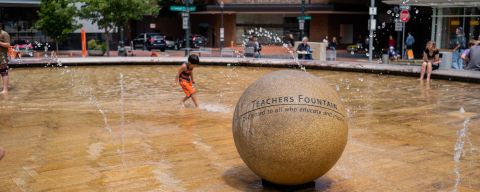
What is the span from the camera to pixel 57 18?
123ft

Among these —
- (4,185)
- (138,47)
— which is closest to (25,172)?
(4,185)

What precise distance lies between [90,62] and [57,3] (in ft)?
A: 43.7

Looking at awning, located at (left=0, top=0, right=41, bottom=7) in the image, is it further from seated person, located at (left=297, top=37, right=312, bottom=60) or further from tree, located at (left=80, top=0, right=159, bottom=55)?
seated person, located at (left=297, top=37, right=312, bottom=60)

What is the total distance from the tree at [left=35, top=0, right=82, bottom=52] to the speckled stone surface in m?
33.2

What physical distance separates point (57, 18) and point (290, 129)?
34922 mm

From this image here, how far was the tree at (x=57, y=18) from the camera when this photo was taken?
36938mm

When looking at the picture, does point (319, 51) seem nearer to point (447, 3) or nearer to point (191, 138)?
point (447, 3)

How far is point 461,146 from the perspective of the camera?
8.71 m

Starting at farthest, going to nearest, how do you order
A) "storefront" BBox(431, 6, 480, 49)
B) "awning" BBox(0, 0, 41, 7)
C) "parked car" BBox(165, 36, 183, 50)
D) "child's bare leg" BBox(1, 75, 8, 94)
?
"parked car" BBox(165, 36, 183, 50) → "awning" BBox(0, 0, 41, 7) → "storefront" BBox(431, 6, 480, 49) → "child's bare leg" BBox(1, 75, 8, 94)

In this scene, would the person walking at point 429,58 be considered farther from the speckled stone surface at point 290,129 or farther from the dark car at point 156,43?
the dark car at point 156,43

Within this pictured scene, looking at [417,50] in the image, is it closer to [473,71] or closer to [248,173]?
[473,71]

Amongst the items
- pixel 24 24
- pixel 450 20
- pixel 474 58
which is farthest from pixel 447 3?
pixel 24 24

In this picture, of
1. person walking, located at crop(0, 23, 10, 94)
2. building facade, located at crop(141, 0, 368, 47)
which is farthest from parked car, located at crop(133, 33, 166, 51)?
person walking, located at crop(0, 23, 10, 94)

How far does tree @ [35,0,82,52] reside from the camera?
36.9m
